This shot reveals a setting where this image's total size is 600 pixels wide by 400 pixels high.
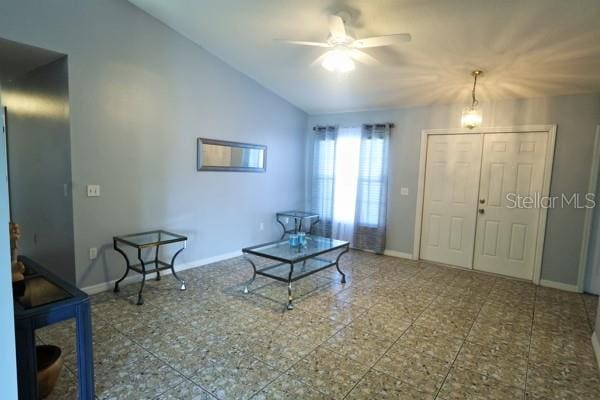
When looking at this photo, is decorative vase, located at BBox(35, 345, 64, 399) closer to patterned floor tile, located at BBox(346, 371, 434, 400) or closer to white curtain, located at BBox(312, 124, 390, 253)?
patterned floor tile, located at BBox(346, 371, 434, 400)

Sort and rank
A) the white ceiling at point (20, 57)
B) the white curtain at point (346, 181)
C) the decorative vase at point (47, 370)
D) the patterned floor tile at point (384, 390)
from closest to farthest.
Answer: the decorative vase at point (47, 370) < the patterned floor tile at point (384, 390) < the white ceiling at point (20, 57) < the white curtain at point (346, 181)

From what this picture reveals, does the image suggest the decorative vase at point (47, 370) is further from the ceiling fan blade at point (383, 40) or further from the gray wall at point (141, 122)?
the ceiling fan blade at point (383, 40)

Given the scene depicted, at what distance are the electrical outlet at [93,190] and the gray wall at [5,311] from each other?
2.19 m

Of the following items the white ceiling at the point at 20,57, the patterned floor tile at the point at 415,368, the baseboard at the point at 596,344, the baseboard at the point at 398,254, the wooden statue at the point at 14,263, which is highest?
the white ceiling at the point at 20,57

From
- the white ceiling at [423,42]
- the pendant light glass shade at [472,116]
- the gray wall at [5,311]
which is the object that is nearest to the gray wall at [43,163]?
the white ceiling at [423,42]

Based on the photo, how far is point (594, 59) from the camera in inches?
116

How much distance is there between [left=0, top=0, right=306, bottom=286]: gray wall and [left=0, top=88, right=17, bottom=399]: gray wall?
7.16ft

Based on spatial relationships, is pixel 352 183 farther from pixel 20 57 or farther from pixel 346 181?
pixel 20 57

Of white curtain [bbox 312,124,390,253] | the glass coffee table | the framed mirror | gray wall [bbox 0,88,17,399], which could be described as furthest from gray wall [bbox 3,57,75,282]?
white curtain [bbox 312,124,390,253]

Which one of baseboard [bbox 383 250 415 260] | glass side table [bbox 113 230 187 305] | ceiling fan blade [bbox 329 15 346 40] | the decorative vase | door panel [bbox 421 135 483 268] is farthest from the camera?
baseboard [bbox 383 250 415 260]

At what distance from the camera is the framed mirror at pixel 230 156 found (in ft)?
13.8

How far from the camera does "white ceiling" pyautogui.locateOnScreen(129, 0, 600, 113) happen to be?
8.39 ft

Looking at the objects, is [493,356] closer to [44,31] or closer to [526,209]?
[526,209]

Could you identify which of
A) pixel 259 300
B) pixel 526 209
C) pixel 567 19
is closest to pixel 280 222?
pixel 259 300
